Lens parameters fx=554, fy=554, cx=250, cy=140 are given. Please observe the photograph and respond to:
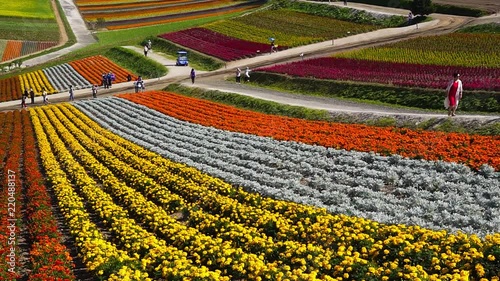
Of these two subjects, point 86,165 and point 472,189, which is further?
point 86,165

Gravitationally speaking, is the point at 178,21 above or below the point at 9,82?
above

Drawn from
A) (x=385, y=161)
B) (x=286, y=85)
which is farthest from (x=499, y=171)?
(x=286, y=85)

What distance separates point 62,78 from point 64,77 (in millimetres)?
415

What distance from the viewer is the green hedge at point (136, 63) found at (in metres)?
59.9

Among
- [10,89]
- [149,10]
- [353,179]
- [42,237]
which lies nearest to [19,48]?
[10,89]

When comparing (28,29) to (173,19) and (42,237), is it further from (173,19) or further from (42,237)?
(42,237)

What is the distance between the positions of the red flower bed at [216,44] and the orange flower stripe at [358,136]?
27.7m

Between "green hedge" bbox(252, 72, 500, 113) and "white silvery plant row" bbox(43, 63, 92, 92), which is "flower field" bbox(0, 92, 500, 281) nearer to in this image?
"green hedge" bbox(252, 72, 500, 113)

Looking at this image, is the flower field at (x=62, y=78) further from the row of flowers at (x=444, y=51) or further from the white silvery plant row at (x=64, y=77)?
the row of flowers at (x=444, y=51)

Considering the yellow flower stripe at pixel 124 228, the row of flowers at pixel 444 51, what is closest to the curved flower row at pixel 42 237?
the yellow flower stripe at pixel 124 228

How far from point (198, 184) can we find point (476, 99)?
53.1 feet

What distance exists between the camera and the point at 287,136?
24219mm

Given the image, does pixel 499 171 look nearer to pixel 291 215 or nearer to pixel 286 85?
pixel 291 215

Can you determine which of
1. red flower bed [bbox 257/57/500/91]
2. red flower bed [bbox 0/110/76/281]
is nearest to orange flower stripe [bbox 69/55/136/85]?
red flower bed [bbox 257/57/500/91]
